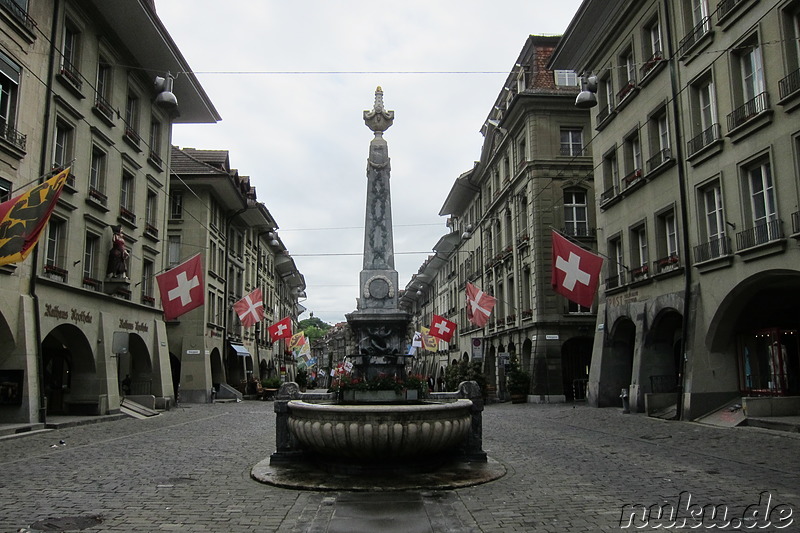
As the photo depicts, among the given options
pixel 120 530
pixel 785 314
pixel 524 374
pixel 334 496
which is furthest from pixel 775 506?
pixel 524 374

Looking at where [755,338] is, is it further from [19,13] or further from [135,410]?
[19,13]

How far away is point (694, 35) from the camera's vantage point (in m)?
19.5

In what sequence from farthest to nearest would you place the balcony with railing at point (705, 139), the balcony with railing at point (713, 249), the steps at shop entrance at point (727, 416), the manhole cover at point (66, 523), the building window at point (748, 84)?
1. the balcony with railing at point (705, 139)
2. the balcony with railing at point (713, 249)
3. the steps at shop entrance at point (727, 416)
4. the building window at point (748, 84)
5. the manhole cover at point (66, 523)

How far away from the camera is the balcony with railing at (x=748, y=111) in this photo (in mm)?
16256

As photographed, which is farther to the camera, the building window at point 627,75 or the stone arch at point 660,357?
the building window at point 627,75

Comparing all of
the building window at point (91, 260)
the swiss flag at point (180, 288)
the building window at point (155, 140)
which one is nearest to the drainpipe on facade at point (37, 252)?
the building window at point (91, 260)

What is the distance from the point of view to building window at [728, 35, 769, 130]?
A: 54.3 feet

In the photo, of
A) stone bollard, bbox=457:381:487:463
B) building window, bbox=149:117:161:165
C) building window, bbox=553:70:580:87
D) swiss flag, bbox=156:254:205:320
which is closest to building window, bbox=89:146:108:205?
A: swiss flag, bbox=156:254:205:320

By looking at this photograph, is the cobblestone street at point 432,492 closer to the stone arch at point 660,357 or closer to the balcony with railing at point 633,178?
the stone arch at point 660,357

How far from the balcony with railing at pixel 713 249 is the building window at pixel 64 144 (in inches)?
765

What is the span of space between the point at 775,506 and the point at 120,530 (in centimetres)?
715

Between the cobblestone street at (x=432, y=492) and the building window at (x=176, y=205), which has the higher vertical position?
the building window at (x=176, y=205)

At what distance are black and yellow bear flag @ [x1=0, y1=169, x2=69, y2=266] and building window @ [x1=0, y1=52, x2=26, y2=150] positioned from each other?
14.1 feet

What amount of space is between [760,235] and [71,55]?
21.4 m
